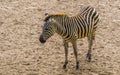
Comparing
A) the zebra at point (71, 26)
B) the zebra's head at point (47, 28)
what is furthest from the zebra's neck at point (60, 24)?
the zebra's head at point (47, 28)

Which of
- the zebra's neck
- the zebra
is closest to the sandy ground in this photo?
the zebra

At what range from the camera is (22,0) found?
13.0 m

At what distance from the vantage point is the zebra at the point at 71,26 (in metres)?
7.57

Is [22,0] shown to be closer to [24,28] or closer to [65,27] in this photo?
[24,28]

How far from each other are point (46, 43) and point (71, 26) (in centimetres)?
187

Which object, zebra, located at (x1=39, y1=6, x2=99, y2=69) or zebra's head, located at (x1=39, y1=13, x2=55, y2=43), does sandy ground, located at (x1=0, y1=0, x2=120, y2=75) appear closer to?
zebra, located at (x1=39, y1=6, x2=99, y2=69)

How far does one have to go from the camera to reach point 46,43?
9.76 metres

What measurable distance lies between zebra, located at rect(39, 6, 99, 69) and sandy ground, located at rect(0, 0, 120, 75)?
409 millimetres

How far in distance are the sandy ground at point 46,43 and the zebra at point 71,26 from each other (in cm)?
41

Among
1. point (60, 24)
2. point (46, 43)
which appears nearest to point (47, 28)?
point (60, 24)

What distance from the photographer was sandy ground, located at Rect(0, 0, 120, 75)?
848cm

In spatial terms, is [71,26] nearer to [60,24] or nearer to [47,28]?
[60,24]

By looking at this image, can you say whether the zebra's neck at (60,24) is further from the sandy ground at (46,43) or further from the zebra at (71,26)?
the sandy ground at (46,43)

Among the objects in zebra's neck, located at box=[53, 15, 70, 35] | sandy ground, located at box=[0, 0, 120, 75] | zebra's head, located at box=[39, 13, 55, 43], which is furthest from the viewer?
sandy ground, located at box=[0, 0, 120, 75]
